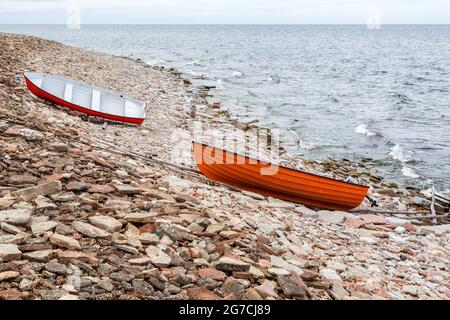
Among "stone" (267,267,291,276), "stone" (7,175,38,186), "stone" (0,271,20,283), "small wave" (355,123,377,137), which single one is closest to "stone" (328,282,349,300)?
"stone" (267,267,291,276)

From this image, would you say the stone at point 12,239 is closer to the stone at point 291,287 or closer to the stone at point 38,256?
the stone at point 38,256

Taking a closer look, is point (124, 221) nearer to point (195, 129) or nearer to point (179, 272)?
point (179, 272)

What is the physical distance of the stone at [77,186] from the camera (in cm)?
697

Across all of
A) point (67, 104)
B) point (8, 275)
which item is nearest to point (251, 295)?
point (8, 275)

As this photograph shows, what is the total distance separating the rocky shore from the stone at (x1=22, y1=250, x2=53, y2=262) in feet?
0.04

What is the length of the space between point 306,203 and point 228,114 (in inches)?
604

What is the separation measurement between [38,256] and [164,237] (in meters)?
1.78

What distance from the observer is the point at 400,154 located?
21.1 m

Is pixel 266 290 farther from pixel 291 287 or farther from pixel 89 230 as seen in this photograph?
pixel 89 230

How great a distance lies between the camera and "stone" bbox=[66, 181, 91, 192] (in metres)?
6.97

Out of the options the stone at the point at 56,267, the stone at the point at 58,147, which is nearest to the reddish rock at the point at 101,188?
the stone at the point at 58,147

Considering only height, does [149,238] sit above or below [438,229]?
above

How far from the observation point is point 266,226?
8203 millimetres
